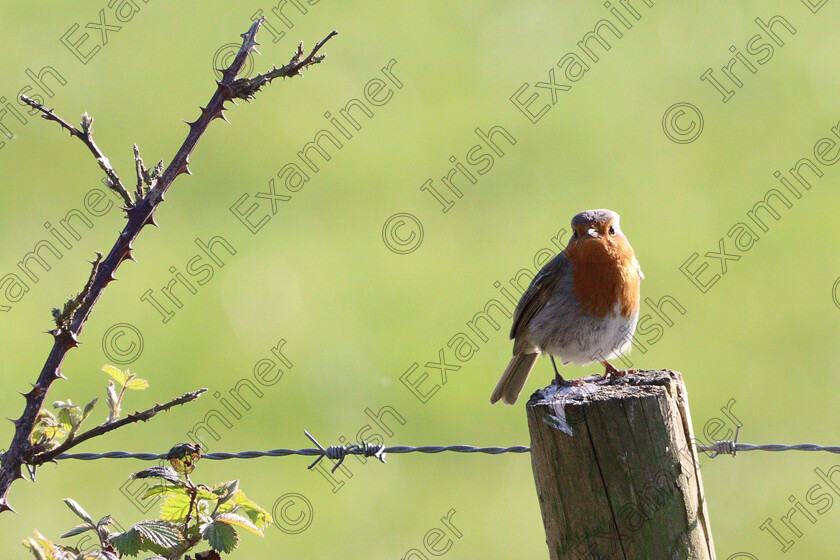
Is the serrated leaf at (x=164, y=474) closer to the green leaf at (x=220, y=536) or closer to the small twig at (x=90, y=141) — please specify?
the green leaf at (x=220, y=536)

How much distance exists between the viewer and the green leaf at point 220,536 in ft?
9.09

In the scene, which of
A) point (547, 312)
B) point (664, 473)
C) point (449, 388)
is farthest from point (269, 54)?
point (664, 473)

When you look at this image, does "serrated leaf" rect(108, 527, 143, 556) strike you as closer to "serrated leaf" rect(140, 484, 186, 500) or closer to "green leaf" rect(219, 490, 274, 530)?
"serrated leaf" rect(140, 484, 186, 500)

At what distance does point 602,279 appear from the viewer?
5453 mm

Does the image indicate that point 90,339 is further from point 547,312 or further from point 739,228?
point 739,228

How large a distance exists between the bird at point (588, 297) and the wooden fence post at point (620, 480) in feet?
6.77

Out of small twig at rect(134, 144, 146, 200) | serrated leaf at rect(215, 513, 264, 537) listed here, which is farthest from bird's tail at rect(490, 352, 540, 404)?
small twig at rect(134, 144, 146, 200)

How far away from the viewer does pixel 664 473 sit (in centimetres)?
324

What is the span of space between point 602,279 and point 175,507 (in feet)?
10.2

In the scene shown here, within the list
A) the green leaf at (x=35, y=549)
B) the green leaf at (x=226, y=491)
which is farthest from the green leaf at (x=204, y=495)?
the green leaf at (x=35, y=549)

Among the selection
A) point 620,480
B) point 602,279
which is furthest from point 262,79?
point 602,279

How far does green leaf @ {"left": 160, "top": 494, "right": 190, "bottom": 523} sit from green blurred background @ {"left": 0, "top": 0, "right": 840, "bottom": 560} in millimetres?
5142

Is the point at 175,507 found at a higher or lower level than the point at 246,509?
Result: lower

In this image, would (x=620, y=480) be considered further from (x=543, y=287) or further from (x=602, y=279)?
(x=543, y=287)
